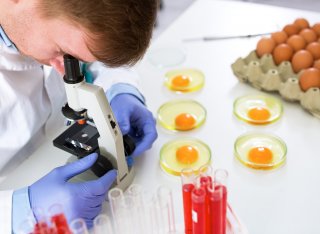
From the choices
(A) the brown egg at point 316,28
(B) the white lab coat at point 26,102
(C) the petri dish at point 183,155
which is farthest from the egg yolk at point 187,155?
(A) the brown egg at point 316,28

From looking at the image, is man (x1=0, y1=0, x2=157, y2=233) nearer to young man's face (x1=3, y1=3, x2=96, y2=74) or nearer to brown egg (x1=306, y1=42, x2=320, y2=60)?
young man's face (x1=3, y1=3, x2=96, y2=74)

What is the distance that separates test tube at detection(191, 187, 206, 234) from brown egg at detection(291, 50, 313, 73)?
0.70m

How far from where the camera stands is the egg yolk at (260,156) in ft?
3.73

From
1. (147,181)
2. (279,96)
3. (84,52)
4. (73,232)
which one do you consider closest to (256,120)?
(279,96)

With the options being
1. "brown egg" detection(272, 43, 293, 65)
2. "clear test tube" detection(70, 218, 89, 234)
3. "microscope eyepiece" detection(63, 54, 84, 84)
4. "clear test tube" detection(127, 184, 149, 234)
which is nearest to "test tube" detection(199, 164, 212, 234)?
"clear test tube" detection(127, 184, 149, 234)

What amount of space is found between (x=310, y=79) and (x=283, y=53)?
0.16 meters

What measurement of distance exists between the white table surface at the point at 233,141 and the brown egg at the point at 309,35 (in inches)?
7.8

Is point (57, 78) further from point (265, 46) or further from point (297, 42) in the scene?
point (297, 42)

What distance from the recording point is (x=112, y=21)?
2.66 feet

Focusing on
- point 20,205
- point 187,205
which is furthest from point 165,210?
point 20,205

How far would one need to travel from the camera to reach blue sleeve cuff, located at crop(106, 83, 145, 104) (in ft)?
4.33

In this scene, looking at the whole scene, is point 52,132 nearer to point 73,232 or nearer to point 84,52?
point 84,52

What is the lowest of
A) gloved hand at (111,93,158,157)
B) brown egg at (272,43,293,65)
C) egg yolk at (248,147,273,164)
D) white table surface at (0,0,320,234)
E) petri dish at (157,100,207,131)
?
white table surface at (0,0,320,234)

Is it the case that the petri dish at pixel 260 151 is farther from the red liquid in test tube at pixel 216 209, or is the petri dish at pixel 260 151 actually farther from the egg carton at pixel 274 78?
the red liquid in test tube at pixel 216 209
